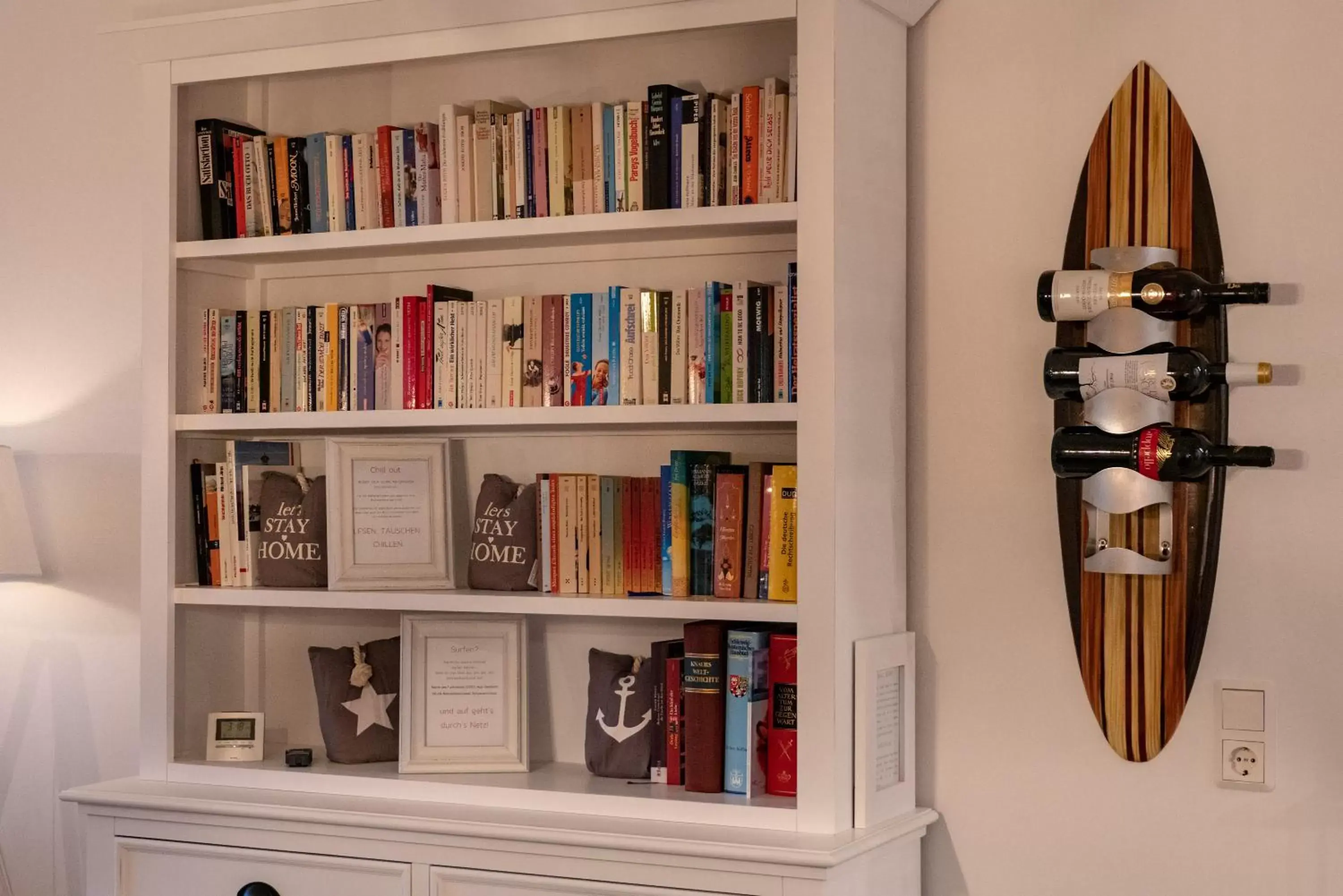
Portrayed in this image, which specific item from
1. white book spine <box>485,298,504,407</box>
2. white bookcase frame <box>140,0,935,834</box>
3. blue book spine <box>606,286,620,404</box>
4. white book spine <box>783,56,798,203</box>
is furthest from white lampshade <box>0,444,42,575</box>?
white book spine <box>783,56,798,203</box>

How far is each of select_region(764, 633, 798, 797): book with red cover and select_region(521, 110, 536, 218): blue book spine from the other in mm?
828

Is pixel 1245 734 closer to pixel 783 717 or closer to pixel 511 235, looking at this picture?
pixel 783 717

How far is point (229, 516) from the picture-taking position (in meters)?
2.50

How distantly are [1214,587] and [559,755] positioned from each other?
1160 millimetres

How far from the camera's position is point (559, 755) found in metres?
2.47

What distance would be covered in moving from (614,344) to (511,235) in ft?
0.83

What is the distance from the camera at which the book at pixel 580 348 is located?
227cm

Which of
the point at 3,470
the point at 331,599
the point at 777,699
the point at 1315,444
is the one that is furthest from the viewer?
the point at 3,470

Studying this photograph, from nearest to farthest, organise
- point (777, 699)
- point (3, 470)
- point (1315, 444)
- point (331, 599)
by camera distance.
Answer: point (1315, 444) → point (777, 699) → point (331, 599) → point (3, 470)

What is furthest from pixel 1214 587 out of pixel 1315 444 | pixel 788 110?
pixel 788 110

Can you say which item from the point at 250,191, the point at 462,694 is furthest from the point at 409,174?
the point at 462,694

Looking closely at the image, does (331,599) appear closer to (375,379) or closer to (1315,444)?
(375,379)

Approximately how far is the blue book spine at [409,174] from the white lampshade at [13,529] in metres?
1.01

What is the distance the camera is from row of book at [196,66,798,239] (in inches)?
85.4
